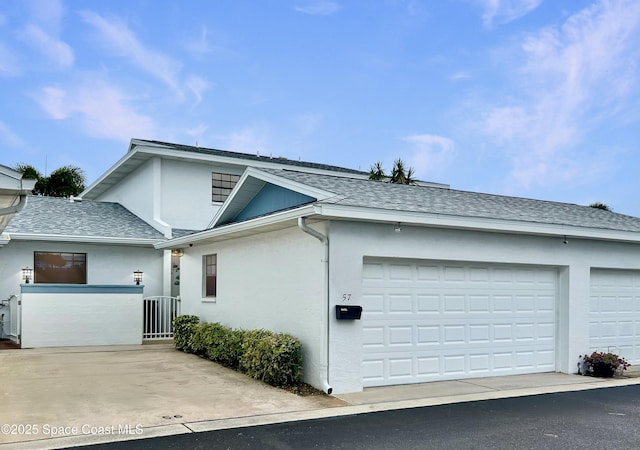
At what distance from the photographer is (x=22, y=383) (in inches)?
369

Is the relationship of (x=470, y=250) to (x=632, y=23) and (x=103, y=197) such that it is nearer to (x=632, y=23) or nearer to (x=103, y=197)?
(x=632, y=23)

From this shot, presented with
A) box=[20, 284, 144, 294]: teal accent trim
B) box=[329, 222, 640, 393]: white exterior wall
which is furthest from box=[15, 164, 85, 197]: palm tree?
box=[329, 222, 640, 393]: white exterior wall

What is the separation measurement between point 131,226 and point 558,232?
42.1 feet

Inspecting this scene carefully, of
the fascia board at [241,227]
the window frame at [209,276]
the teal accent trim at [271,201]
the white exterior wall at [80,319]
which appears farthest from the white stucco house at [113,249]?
the teal accent trim at [271,201]

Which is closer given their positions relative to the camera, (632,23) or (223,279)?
(223,279)

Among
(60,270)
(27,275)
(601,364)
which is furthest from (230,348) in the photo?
(60,270)

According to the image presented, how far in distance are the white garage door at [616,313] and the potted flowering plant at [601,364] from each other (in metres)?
0.62

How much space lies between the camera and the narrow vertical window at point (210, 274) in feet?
45.2

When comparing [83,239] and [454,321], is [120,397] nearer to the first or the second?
[454,321]

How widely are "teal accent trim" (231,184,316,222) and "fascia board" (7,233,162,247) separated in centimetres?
486

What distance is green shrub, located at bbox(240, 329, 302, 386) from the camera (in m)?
9.12

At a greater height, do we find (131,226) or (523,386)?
(131,226)

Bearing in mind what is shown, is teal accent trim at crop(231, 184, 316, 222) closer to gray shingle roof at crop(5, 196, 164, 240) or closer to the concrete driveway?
the concrete driveway

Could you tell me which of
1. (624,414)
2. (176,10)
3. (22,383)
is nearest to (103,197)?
(176,10)
